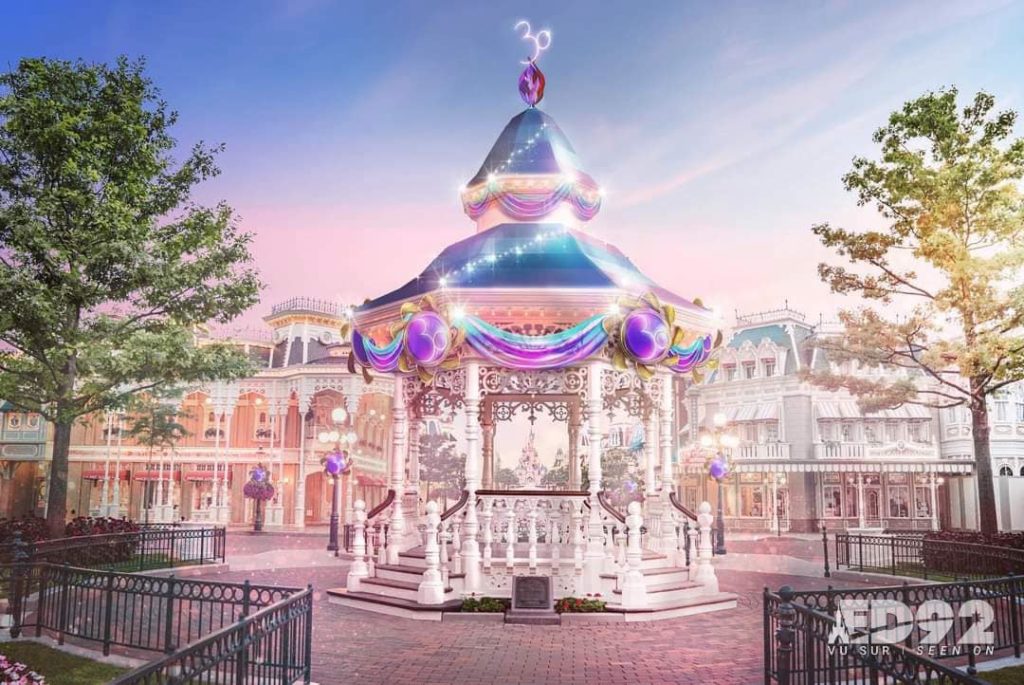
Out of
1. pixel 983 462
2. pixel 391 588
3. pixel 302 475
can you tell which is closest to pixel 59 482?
pixel 391 588

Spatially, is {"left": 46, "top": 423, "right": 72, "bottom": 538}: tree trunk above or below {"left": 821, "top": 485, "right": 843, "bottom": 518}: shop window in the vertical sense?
above

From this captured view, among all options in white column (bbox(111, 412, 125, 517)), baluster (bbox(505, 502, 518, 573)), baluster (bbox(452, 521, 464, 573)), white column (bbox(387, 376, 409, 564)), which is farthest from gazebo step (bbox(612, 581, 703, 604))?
white column (bbox(111, 412, 125, 517))

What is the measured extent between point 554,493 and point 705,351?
15.3ft

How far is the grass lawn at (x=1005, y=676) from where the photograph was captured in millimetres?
8242

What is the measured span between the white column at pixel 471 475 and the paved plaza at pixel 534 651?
3.70ft

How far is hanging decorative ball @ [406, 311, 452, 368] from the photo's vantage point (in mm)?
13047

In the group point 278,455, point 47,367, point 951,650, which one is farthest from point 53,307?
point 278,455

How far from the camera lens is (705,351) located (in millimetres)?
15773

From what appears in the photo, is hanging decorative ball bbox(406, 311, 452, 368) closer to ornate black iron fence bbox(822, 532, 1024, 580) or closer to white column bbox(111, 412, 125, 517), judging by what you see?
ornate black iron fence bbox(822, 532, 1024, 580)

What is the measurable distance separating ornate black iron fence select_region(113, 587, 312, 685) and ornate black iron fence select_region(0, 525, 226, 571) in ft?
17.0

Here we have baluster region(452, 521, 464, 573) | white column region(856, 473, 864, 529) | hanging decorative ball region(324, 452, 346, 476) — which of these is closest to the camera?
baluster region(452, 521, 464, 573)

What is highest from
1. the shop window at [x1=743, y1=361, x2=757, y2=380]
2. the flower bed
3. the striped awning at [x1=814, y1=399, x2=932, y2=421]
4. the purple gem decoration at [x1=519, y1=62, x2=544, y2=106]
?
the purple gem decoration at [x1=519, y1=62, x2=544, y2=106]

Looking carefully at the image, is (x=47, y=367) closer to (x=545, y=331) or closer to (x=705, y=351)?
(x=545, y=331)

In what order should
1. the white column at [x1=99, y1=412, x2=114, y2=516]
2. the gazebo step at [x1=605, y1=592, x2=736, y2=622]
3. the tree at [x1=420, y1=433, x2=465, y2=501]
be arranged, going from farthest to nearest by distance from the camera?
the tree at [x1=420, y1=433, x2=465, y2=501] → the white column at [x1=99, y1=412, x2=114, y2=516] → the gazebo step at [x1=605, y1=592, x2=736, y2=622]
